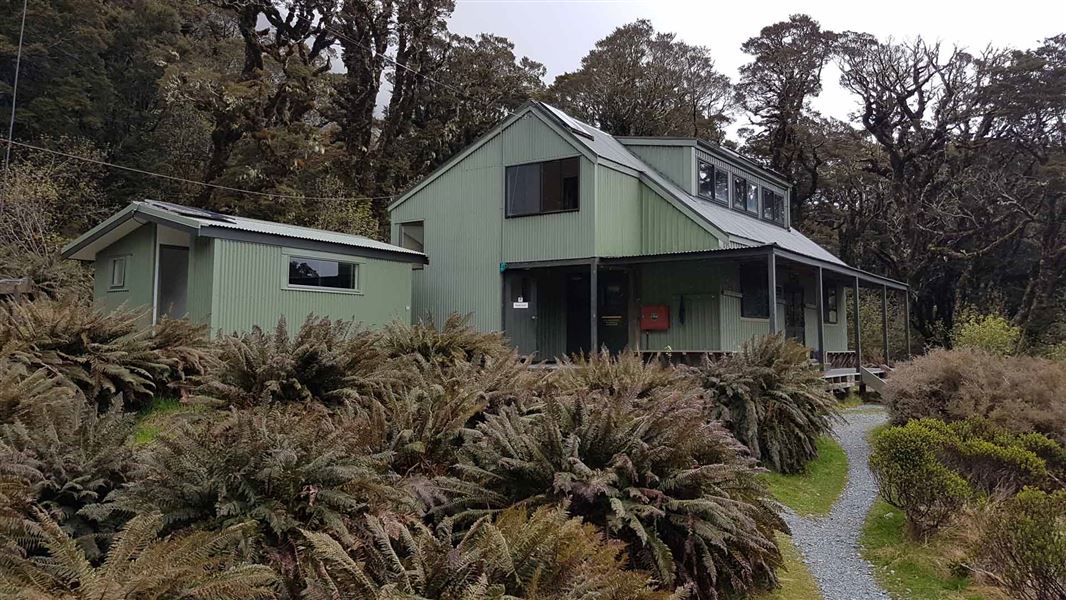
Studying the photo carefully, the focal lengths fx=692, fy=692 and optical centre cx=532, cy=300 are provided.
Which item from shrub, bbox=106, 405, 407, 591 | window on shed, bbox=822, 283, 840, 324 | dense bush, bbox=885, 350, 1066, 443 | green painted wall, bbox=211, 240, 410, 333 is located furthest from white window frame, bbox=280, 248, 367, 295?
window on shed, bbox=822, 283, 840, 324

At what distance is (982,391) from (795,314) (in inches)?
331

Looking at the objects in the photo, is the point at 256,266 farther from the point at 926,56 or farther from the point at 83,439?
the point at 926,56

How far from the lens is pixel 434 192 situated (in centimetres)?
1686

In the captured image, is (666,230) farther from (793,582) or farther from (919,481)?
(793,582)

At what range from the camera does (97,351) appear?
7836 mm

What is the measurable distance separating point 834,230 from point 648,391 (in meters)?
28.2

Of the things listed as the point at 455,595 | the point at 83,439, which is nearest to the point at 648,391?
the point at 455,595

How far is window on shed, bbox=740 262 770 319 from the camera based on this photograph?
1522cm

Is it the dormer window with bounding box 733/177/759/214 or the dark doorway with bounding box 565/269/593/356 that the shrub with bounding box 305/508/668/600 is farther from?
the dormer window with bounding box 733/177/759/214

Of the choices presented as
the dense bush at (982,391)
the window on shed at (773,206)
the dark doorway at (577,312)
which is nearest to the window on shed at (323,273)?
the dark doorway at (577,312)

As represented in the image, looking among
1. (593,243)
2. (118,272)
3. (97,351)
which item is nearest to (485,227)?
(593,243)

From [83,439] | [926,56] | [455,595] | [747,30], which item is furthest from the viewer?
[747,30]

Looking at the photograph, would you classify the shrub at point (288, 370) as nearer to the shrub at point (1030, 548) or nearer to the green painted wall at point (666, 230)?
the shrub at point (1030, 548)

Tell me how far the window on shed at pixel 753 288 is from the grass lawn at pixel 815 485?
5.63m
